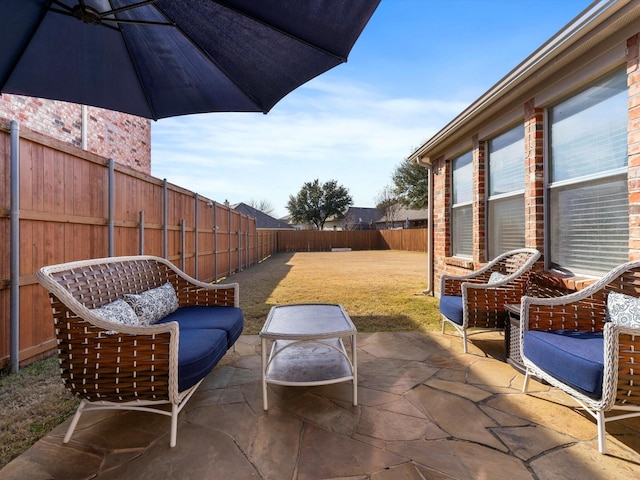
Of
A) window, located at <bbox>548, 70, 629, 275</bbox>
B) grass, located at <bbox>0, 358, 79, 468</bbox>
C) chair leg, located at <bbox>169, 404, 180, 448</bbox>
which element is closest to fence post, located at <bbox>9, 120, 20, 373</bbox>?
grass, located at <bbox>0, 358, 79, 468</bbox>

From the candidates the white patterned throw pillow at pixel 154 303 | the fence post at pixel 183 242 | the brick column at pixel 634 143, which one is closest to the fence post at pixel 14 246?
the white patterned throw pillow at pixel 154 303

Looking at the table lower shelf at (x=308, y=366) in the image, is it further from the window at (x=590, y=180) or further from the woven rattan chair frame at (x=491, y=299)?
the window at (x=590, y=180)

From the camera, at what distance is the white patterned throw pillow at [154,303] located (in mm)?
2533

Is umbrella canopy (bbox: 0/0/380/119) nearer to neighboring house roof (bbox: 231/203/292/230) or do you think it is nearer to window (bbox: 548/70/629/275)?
window (bbox: 548/70/629/275)

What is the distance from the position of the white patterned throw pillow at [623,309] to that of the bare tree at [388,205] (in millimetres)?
31675

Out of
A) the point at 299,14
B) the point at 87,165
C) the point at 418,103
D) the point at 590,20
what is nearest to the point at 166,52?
the point at 299,14

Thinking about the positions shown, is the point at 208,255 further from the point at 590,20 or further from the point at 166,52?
the point at 590,20

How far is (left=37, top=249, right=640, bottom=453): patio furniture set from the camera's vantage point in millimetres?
1776

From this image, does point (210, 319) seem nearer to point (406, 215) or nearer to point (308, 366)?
point (308, 366)

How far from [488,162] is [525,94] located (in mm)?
1149

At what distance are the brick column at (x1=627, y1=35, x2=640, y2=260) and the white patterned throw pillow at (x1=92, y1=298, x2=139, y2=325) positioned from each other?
372 cm

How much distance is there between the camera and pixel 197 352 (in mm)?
2010

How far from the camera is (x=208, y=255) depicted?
7773mm

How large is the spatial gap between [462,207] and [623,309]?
3.29m
